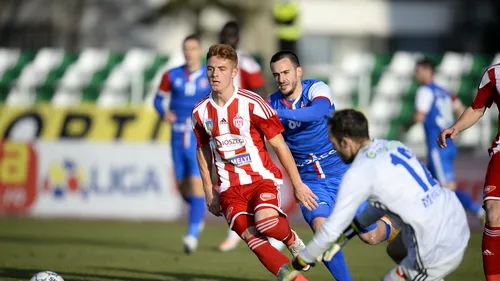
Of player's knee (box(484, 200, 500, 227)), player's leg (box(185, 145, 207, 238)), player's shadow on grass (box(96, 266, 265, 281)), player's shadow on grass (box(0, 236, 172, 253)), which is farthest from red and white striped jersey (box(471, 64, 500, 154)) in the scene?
player's shadow on grass (box(0, 236, 172, 253))

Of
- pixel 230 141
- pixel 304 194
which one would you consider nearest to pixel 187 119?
pixel 230 141

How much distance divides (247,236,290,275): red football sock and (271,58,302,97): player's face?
1.33m

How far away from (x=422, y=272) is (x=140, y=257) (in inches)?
233

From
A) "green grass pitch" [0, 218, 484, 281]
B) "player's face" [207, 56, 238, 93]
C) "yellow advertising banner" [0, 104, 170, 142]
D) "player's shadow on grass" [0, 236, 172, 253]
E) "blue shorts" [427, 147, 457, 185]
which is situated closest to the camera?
"player's face" [207, 56, 238, 93]

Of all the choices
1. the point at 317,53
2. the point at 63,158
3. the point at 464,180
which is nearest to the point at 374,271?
the point at 464,180

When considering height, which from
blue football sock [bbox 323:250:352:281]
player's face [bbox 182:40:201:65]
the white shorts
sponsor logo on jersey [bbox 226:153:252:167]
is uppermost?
player's face [bbox 182:40:201:65]

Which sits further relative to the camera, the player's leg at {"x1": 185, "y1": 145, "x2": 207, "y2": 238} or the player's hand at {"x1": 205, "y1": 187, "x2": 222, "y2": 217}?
the player's leg at {"x1": 185, "y1": 145, "x2": 207, "y2": 238}

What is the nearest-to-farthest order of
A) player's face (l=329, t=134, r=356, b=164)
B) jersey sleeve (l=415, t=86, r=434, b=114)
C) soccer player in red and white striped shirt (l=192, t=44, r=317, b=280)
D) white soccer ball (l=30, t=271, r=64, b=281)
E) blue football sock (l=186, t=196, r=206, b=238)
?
player's face (l=329, t=134, r=356, b=164) → soccer player in red and white striped shirt (l=192, t=44, r=317, b=280) → white soccer ball (l=30, t=271, r=64, b=281) → blue football sock (l=186, t=196, r=206, b=238) → jersey sleeve (l=415, t=86, r=434, b=114)

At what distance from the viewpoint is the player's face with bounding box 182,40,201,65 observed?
40.5 ft

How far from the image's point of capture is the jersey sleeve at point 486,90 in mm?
8266

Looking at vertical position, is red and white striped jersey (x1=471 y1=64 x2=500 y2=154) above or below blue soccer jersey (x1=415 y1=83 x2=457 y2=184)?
above

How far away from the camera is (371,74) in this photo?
64.0ft

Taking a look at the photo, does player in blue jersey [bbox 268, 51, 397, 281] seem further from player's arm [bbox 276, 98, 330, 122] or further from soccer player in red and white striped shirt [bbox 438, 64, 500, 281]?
soccer player in red and white striped shirt [bbox 438, 64, 500, 281]

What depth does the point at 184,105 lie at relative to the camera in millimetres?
12766
